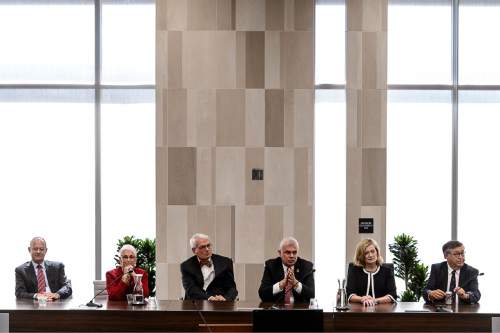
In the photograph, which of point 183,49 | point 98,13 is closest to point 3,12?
point 98,13

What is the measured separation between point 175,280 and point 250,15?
2976 mm

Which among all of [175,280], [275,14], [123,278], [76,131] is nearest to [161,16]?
[275,14]

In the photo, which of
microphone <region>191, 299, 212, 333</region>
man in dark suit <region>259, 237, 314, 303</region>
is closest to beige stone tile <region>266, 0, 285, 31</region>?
man in dark suit <region>259, 237, 314, 303</region>

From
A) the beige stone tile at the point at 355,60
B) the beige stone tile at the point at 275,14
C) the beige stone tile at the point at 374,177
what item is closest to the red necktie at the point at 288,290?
the beige stone tile at the point at 374,177

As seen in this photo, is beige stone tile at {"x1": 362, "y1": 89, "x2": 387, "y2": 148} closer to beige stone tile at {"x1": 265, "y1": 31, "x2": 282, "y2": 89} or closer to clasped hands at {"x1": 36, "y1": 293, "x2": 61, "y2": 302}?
beige stone tile at {"x1": 265, "y1": 31, "x2": 282, "y2": 89}

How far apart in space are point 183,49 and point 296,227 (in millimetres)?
2272

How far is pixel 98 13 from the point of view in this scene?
37.3ft

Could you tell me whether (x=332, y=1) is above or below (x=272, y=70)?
above

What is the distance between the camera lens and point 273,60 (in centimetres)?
1030

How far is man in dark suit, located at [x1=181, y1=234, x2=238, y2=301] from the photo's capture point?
8.44 metres

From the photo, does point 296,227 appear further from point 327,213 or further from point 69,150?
point 69,150

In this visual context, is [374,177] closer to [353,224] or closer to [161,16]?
[353,224]

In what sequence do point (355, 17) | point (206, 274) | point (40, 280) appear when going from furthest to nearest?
1. point (355, 17)
2. point (40, 280)
3. point (206, 274)

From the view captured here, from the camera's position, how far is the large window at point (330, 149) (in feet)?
36.8
